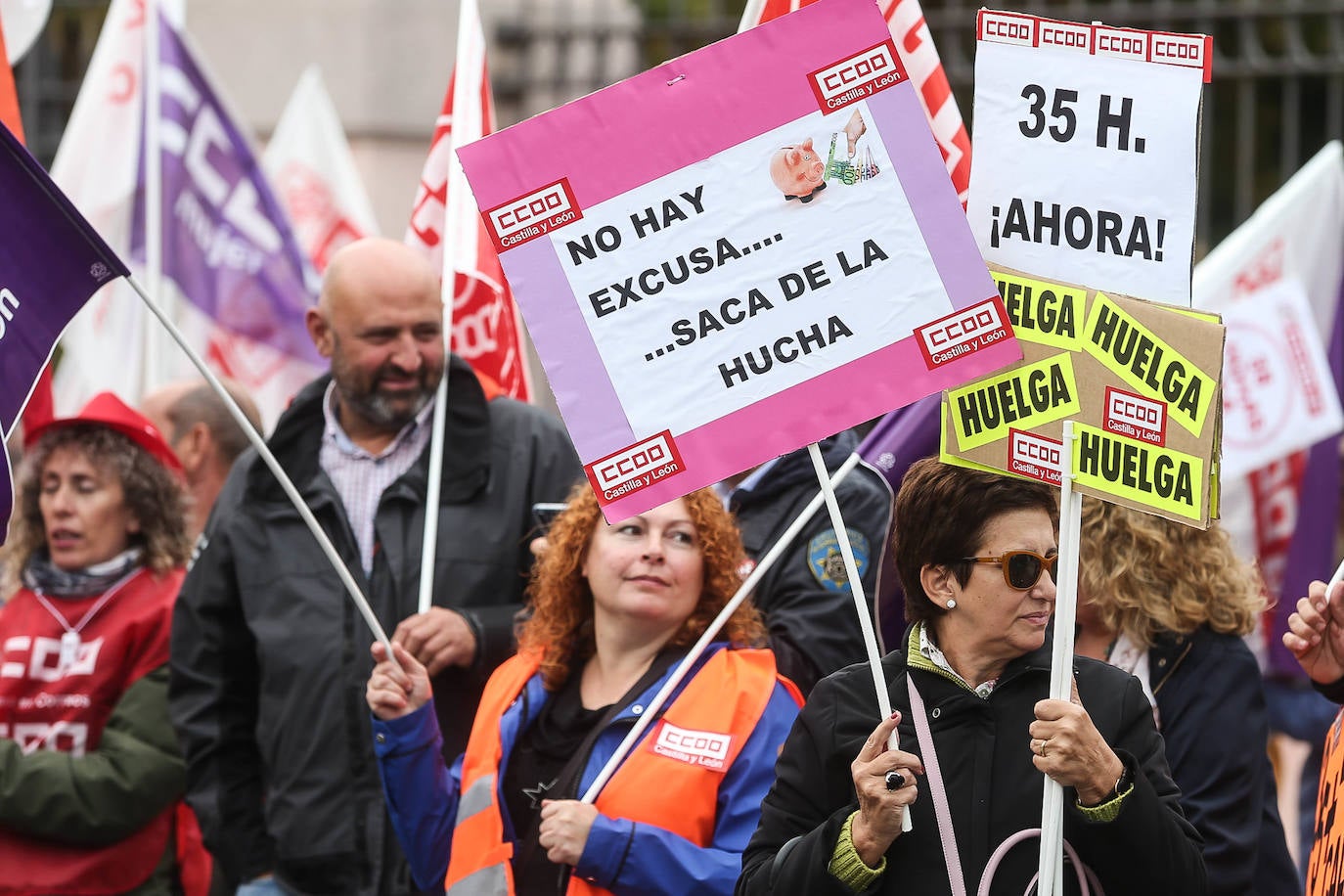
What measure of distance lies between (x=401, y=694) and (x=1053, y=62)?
6.06 feet

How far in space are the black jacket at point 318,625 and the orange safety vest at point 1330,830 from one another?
1.86m

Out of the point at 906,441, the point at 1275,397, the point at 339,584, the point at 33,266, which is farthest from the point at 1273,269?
the point at 33,266

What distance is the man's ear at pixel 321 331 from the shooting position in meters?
5.06

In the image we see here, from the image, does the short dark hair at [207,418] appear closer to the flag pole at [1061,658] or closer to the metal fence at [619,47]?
the metal fence at [619,47]

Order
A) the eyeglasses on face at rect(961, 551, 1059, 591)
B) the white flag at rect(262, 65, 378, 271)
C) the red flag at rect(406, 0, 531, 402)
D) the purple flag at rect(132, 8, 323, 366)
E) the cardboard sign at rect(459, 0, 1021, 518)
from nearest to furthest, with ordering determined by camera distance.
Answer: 1. the eyeglasses on face at rect(961, 551, 1059, 591)
2. the cardboard sign at rect(459, 0, 1021, 518)
3. the red flag at rect(406, 0, 531, 402)
4. the purple flag at rect(132, 8, 323, 366)
5. the white flag at rect(262, 65, 378, 271)

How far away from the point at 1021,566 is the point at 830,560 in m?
1.36

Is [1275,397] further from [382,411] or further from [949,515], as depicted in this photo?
[949,515]

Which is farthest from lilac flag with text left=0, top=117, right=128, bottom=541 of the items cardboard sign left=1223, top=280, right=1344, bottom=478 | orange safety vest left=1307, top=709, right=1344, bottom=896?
cardboard sign left=1223, top=280, right=1344, bottom=478

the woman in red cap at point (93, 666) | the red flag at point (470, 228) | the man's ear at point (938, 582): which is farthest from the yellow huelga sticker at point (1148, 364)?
the woman in red cap at point (93, 666)

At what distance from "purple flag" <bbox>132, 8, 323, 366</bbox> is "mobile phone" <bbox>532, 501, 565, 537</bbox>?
307 centimetres

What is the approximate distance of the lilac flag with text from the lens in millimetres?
3755

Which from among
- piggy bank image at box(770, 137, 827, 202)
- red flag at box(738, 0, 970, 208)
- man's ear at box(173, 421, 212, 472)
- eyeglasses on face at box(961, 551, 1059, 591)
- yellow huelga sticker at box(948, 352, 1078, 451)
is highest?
red flag at box(738, 0, 970, 208)

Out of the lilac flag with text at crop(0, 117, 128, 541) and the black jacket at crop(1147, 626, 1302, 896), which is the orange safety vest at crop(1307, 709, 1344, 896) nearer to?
the black jacket at crop(1147, 626, 1302, 896)

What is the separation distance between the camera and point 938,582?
3236mm
